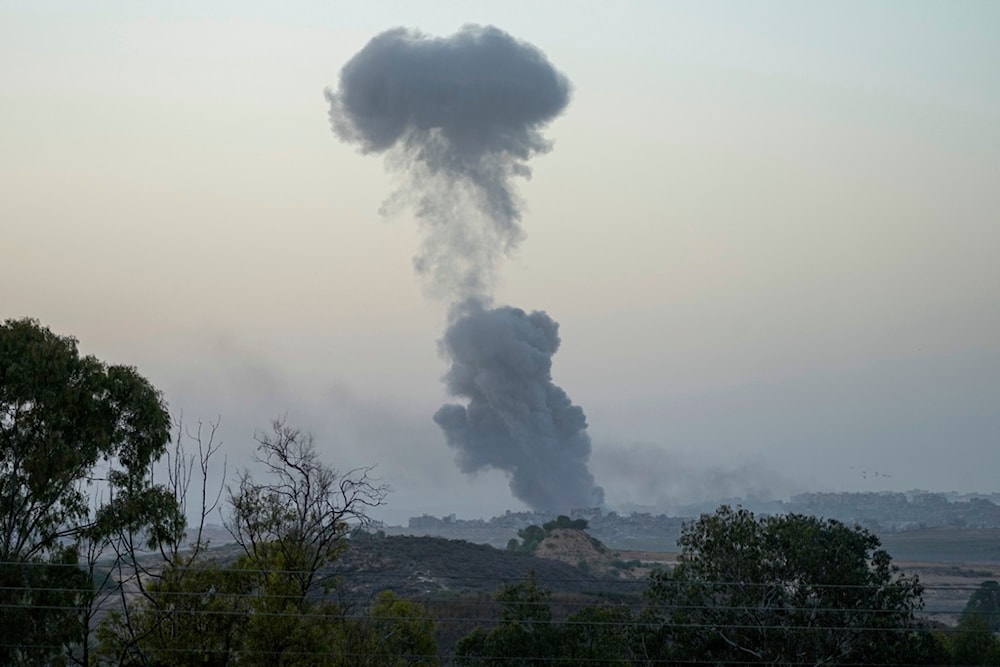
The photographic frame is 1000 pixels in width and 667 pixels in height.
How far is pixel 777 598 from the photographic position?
36156 millimetres

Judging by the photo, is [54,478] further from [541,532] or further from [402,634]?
[541,532]

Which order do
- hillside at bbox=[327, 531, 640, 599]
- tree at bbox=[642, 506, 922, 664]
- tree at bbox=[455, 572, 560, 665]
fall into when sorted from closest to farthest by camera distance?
tree at bbox=[642, 506, 922, 664], tree at bbox=[455, 572, 560, 665], hillside at bbox=[327, 531, 640, 599]

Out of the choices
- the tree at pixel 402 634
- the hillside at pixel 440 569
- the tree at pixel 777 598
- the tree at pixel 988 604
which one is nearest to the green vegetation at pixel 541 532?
the hillside at pixel 440 569

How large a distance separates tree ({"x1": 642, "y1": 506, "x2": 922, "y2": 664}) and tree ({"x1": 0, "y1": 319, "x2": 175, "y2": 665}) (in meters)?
16.6

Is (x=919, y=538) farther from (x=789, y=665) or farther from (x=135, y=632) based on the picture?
(x=135, y=632)

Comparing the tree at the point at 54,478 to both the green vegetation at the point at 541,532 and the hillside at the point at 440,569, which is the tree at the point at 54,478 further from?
the green vegetation at the point at 541,532

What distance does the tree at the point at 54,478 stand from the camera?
28.1 metres

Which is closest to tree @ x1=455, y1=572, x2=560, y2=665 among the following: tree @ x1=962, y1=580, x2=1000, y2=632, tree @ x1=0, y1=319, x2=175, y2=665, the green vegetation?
tree @ x1=0, y1=319, x2=175, y2=665

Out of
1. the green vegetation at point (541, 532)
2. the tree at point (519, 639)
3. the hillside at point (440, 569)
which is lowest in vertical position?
the tree at point (519, 639)

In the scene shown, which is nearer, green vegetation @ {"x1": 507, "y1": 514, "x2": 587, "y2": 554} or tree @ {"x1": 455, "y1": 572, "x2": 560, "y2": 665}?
tree @ {"x1": 455, "y1": 572, "x2": 560, "y2": 665}

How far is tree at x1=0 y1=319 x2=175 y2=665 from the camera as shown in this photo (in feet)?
92.2

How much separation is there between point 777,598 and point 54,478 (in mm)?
21420

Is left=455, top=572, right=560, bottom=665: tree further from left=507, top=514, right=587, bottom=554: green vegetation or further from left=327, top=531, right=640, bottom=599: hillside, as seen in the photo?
left=507, top=514, right=587, bottom=554: green vegetation

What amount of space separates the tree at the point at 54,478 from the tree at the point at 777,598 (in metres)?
16.6
